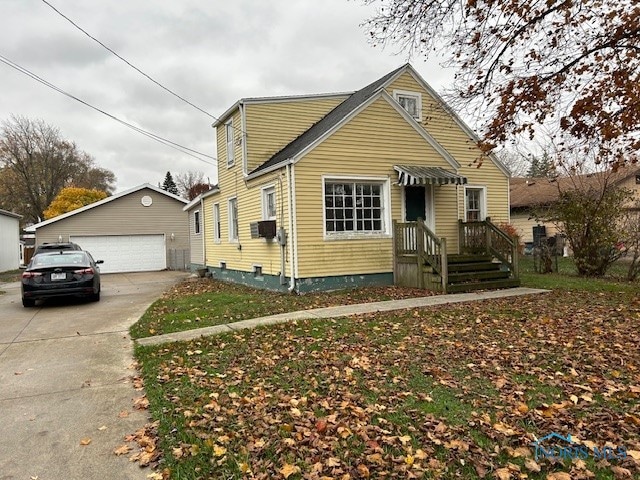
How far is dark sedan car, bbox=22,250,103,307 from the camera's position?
34.9ft

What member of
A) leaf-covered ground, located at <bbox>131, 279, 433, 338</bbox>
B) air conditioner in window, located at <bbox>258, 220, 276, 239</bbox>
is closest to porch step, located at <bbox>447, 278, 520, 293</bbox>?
leaf-covered ground, located at <bbox>131, 279, 433, 338</bbox>

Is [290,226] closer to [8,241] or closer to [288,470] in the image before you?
[288,470]

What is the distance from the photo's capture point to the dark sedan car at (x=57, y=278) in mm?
10633

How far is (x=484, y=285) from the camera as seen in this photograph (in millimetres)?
10742

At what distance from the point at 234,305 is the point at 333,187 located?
399 cm

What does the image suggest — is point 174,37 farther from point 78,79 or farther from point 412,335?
point 412,335

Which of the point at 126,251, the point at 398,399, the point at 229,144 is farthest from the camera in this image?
the point at 126,251

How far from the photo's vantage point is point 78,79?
12.3 meters

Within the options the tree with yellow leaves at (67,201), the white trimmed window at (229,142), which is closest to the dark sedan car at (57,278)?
the white trimmed window at (229,142)

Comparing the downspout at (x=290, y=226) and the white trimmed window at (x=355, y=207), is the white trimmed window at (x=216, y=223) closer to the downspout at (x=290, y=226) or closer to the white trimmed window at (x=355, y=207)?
the downspout at (x=290, y=226)

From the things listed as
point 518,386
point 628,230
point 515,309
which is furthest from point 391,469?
point 628,230

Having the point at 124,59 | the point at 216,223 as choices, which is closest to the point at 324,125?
the point at 124,59

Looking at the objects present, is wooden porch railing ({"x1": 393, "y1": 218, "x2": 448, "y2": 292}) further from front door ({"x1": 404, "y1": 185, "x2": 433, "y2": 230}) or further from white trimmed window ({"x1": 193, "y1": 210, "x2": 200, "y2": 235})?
white trimmed window ({"x1": 193, "y1": 210, "x2": 200, "y2": 235})

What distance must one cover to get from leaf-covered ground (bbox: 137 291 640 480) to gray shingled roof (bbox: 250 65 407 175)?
5927 millimetres
